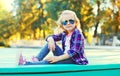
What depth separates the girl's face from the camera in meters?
1.55

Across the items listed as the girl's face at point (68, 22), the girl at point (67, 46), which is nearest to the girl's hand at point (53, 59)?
the girl at point (67, 46)

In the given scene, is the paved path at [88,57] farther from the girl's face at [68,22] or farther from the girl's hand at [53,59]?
the girl's face at [68,22]

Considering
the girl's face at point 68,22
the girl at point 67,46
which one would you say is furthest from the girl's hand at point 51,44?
the girl's face at point 68,22

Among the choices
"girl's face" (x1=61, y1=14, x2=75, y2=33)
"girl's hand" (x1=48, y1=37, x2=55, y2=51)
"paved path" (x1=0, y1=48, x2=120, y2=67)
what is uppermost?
"girl's face" (x1=61, y1=14, x2=75, y2=33)

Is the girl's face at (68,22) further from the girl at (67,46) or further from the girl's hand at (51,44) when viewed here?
the girl's hand at (51,44)

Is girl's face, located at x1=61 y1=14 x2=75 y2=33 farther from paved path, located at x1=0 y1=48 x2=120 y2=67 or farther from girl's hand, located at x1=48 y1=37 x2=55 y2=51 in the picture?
paved path, located at x1=0 y1=48 x2=120 y2=67

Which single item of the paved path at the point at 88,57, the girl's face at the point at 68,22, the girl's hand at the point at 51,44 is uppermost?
the girl's face at the point at 68,22

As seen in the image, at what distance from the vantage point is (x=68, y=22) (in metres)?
1.56

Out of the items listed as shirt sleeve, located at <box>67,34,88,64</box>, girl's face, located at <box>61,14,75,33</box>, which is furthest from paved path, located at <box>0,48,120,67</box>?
girl's face, located at <box>61,14,75,33</box>

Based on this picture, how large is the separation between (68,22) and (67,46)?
5.2 inches

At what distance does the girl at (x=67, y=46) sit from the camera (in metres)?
1.55

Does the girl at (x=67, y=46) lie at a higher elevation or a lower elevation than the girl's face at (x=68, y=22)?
lower

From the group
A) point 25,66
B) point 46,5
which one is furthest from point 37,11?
point 25,66

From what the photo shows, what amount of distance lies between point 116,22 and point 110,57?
787 mm
